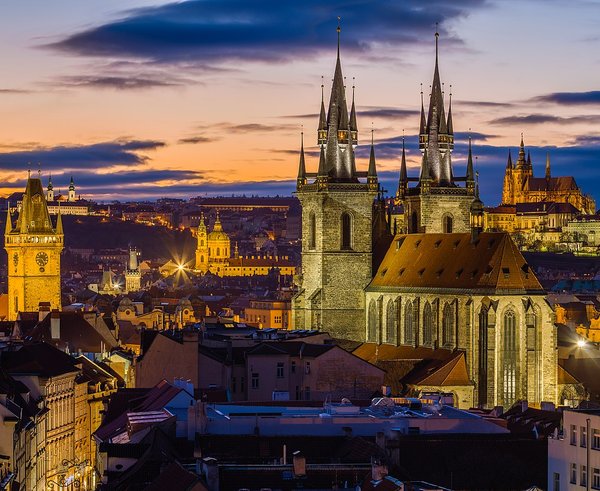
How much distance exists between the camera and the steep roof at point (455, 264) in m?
103

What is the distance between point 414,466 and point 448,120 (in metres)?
67.4

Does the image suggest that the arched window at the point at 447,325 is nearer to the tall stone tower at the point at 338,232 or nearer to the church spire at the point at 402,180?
the tall stone tower at the point at 338,232

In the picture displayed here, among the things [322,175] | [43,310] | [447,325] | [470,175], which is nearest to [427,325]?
[447,325]

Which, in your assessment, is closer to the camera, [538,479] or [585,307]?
[538,479]

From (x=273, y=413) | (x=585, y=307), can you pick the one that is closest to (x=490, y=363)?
(x=273, y=413)

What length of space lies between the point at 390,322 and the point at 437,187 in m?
11.0

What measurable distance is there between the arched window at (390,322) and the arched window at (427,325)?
3397 millimetres

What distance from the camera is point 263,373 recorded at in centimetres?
8969

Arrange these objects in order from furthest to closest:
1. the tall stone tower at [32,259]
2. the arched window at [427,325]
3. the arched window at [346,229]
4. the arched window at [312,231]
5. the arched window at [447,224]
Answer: the tall stone tower at [32,259], the arched window at [447,224], the arched window at [312,231], the arched window at [346,229], the arched window at [427,325]

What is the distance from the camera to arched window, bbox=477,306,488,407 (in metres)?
101

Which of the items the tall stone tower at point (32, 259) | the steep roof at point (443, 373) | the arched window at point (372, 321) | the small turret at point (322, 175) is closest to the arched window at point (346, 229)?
the small turret at point (322, 175)

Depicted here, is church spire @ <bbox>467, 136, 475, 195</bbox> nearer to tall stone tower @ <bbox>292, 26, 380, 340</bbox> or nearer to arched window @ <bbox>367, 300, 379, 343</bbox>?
tall stone tower @ <bbox>292, 26, 380, 340</bbox>

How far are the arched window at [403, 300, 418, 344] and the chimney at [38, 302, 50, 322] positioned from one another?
28.3m

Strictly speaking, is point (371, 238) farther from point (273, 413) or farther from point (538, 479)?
point (538, 479)
